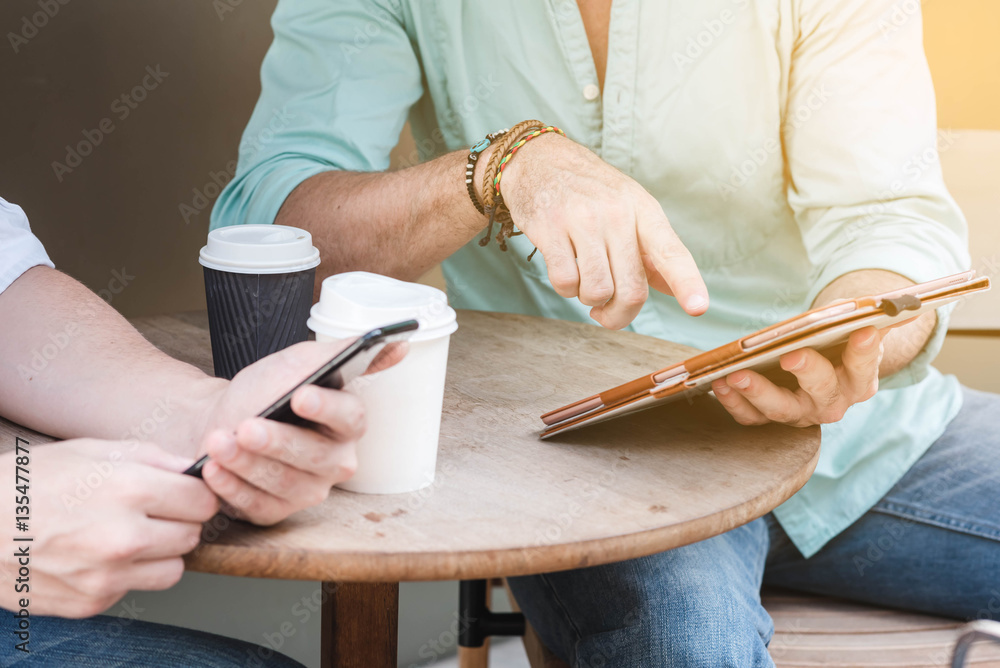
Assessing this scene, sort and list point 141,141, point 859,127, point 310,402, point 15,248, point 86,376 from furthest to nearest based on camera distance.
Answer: point 141,141 → point 859,127 → point 15,248 → point 86,376 → point 310,402

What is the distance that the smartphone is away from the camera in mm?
491

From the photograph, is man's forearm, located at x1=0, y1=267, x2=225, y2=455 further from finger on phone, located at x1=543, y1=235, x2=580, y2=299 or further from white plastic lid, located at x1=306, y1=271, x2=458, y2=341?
finger on phone, located at x1=543, y1=235, x2=580, y2=299

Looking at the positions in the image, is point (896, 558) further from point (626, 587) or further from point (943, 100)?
point (943, 100)

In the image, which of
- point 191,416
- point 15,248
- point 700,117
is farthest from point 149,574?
point 700,117

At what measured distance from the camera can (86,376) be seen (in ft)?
2.37

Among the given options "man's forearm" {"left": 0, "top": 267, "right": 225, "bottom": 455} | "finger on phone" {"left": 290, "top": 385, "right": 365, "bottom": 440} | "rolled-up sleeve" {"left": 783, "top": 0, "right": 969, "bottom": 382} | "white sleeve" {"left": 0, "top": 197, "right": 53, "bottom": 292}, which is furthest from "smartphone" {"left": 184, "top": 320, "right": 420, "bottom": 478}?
"rolled-up sleeve" {"left": 783, "top": 0, "right": 969, "bottom": 382}

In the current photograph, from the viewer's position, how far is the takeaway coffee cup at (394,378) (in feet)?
2.00

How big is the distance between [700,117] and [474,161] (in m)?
0.54

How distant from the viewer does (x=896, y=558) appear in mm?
1119

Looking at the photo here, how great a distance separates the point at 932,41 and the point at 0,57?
2393 mm

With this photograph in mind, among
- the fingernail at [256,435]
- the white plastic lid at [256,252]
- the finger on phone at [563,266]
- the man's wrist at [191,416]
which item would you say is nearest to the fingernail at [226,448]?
the fingernail at [256,435]

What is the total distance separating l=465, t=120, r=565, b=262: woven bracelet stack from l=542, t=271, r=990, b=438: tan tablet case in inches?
9.9

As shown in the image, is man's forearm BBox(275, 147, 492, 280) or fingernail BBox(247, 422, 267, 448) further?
man's forearm BBox(275, 147, 492, 280)

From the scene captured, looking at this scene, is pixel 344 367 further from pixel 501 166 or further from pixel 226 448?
pixel 501 166
